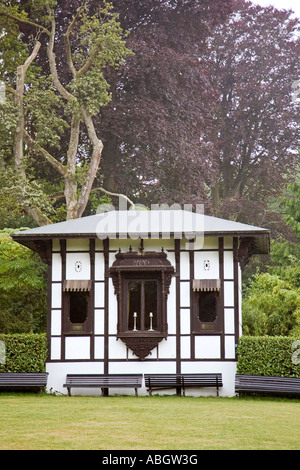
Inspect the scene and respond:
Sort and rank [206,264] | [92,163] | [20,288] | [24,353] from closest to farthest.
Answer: [24,353] → [206,264] → [20,288] → [92,163]

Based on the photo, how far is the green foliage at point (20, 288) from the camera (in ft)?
73.4

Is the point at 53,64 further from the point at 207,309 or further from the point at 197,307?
the point at 197,307

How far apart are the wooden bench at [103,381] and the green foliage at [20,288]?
4213 mm

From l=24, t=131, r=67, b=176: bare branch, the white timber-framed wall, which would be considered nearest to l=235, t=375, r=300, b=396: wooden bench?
the white timber-framed wall

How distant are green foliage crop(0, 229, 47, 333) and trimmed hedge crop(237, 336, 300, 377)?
21.8 feet

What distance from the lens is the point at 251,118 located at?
119 feet

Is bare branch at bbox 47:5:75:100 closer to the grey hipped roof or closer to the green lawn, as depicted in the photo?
the grey hipped roof

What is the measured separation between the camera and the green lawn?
35.5ft

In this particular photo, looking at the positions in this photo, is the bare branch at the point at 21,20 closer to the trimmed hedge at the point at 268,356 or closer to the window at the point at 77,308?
the window at the point at 77,308

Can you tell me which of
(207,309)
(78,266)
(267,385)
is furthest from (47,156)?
(267,385)

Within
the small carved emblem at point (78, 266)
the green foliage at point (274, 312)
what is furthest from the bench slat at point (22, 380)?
the green foliage at point (274, 312)

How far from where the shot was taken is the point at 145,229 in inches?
749

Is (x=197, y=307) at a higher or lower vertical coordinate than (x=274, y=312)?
higher

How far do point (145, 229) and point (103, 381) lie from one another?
3765 mm
